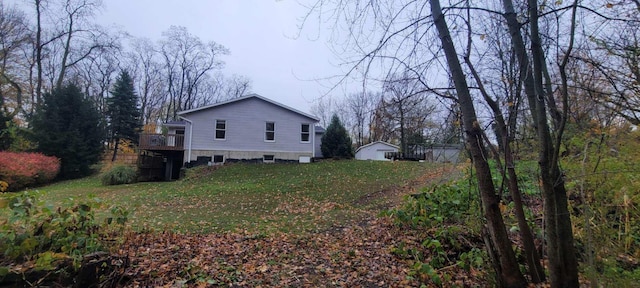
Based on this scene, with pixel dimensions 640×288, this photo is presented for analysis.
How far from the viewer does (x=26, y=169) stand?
46.8ft

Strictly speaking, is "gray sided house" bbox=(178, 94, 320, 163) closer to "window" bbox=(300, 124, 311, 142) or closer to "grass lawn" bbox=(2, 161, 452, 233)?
"window" bbox=(300, 124, 311, 142)

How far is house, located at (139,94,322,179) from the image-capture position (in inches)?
697

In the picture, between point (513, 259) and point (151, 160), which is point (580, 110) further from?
point (151, 160)

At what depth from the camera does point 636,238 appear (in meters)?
3.12

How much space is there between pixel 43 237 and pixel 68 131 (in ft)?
65.1

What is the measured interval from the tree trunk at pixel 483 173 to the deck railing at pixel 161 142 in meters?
17.6

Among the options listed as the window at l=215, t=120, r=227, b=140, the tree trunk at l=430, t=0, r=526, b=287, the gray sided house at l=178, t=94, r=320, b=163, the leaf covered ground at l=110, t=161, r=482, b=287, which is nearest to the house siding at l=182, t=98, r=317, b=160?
the gray sided house at l=178, t=94, r=320, b=163

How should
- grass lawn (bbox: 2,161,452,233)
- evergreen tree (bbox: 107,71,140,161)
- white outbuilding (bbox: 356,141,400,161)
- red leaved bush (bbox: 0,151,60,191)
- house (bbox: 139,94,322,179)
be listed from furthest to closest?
evergreen tree (bbox: 107,71,140,161) < white outbuilding (bbox: 356,141,400,161) < house (bbox: 139,94,322,179) < red leaved bush (bbox: 0,151,60,191) < grass lawn (bbox: 2,161,452,233)

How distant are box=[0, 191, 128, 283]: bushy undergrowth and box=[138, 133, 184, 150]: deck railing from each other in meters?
15.7

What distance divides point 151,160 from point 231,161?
15.8ft

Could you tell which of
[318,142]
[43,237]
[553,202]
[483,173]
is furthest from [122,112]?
[553,202]

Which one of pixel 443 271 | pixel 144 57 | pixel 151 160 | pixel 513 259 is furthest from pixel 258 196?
pixel 144 57

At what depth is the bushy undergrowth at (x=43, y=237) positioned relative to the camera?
2602 mm

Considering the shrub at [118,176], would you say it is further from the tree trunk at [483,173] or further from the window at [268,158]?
the tree trunk at [483,173]
